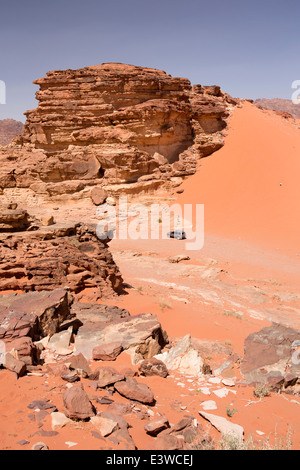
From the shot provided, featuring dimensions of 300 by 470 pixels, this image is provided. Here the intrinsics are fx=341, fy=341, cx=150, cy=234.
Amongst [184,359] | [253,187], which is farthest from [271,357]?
[253,187]

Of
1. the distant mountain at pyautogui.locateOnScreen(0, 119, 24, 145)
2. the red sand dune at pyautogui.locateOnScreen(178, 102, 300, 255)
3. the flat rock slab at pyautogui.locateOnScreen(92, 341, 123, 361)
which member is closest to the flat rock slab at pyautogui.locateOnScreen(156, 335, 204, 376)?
the flat rock slab at pyautogui.locateOnScreen(92, 341, 123, 361)

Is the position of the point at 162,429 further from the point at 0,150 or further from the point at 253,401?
the point at 0,150

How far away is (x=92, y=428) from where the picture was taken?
10.1 feet

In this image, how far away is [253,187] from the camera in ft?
66.5

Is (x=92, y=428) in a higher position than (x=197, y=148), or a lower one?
lower

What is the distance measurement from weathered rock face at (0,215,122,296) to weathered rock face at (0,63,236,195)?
13.0 metres

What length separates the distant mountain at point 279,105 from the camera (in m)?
87.4

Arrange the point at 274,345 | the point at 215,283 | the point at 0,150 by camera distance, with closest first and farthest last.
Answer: the point at 274,345, the point at 215,283, the point at 0,150

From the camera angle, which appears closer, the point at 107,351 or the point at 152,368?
the point at 152,368

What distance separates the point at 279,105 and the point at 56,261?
99.3m

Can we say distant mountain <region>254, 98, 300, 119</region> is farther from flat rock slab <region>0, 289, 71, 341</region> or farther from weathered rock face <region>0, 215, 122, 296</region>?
flat rock slab <region>0, 289, 71, 341</region>

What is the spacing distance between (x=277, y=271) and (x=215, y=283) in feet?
9.48

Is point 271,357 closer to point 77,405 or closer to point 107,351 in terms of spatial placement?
point 107,351
